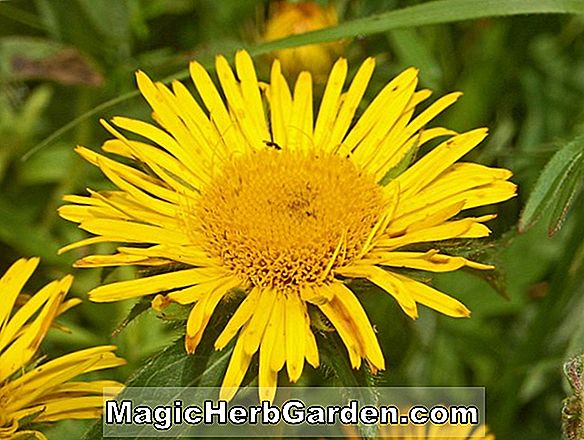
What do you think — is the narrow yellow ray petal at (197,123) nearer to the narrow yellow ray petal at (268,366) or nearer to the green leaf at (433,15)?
the green leaf at (433,15)

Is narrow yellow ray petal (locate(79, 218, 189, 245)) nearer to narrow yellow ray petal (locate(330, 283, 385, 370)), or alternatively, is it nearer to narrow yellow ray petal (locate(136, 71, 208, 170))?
narrow yellow ray petal (locate(136, 71, 208, 170))

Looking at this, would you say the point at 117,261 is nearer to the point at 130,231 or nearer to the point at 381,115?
the point at 130,231

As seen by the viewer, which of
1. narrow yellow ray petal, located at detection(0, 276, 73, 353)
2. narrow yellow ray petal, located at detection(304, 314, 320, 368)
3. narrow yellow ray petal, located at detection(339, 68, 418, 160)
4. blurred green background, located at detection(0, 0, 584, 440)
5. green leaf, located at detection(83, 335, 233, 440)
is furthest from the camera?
blurred green background, located at detection(0, 0, 584, 440)

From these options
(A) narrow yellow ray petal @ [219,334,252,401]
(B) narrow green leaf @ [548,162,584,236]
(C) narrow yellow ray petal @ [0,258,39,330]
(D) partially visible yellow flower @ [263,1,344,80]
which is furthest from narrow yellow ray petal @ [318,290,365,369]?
(D) partially visible yellow flower @ [263,1,344,80]

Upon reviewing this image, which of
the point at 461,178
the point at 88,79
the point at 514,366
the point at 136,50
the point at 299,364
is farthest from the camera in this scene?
the point at 136,50

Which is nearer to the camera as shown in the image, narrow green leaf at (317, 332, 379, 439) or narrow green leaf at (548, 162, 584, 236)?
narrow green leaf at (317, 332, 379, 439)

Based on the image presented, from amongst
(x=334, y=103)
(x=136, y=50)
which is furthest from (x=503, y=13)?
(x=136, y=50)

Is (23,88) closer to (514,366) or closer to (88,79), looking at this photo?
(88,79)
